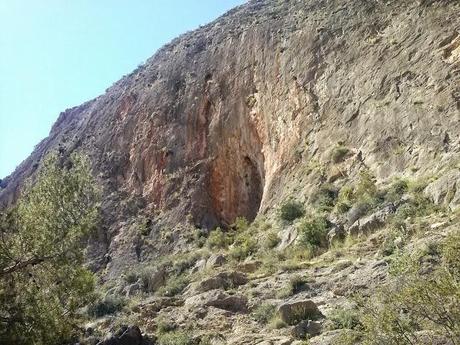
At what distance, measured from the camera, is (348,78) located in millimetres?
23000

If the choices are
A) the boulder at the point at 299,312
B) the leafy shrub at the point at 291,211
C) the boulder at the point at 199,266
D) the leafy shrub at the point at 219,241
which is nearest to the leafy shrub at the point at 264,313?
the boulder at the point at 299,312

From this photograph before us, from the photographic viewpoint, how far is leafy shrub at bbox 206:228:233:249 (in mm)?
23484

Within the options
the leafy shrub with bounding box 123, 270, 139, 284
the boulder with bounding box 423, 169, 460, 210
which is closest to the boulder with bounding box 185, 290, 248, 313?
the boulder with bounding box 423, 169, 460, 210

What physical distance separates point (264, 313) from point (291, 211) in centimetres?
807

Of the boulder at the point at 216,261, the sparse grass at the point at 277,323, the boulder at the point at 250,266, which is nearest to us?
the sparse grass at the point at 277,323

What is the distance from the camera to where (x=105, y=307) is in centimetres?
1716

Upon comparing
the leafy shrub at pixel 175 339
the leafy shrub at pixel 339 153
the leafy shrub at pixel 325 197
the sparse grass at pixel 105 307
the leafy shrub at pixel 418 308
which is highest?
the leafy shrub at pixel 339 153

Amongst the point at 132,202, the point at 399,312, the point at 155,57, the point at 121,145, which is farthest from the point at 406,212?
the point at 155,57

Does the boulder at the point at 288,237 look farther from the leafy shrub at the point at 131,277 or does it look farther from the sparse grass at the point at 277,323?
the leafy shrub at the point at 131,277

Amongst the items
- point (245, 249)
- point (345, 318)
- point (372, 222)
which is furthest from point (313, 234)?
point (345, 318)

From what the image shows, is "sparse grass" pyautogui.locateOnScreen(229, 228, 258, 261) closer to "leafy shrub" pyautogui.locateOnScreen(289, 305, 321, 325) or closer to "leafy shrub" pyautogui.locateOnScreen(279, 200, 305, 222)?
"leafy shrub" pyautogui.locateOnScreen(279, 200, 305, 222)

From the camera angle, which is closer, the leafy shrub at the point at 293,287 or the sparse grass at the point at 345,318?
the sparse grass at the point at 345,318

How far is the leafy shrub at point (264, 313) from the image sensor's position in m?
12.2

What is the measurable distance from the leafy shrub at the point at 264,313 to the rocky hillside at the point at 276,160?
0.22 meters
